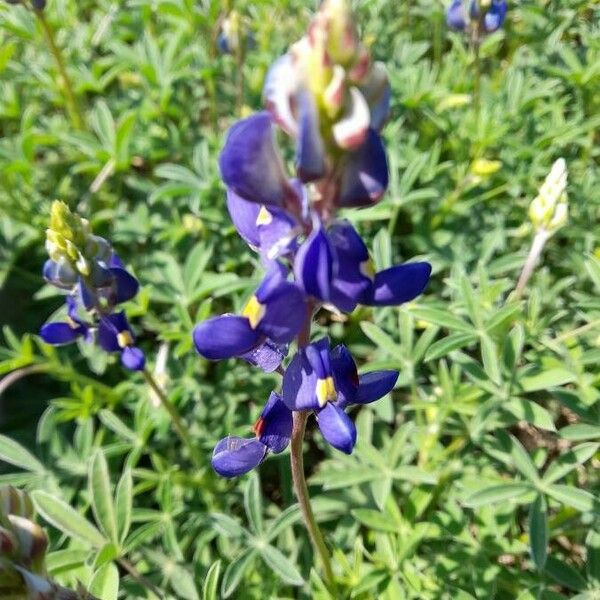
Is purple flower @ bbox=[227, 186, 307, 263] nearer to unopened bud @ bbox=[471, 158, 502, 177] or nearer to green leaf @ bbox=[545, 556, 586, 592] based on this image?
green leaf @ bbox=[545, 556, 586, 592]

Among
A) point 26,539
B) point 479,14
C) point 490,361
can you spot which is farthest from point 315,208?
point 479,14

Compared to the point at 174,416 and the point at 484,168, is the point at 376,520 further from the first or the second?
the point at 484,168

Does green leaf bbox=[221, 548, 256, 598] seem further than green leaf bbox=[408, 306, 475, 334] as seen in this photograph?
No

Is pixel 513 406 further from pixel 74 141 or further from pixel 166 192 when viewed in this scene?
pixel 74 141

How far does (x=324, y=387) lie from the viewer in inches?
54.9

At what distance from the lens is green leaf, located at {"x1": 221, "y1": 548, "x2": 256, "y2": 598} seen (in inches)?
89.9

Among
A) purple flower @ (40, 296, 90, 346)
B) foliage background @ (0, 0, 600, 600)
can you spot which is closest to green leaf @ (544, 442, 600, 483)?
foliage background @ (0, 0, 600, 600)

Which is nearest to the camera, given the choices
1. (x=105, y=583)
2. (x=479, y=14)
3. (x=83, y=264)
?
(x=105, y=583)

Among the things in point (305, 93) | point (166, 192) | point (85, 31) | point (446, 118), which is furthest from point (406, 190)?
point (85, 31)

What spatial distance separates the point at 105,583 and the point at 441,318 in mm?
1484

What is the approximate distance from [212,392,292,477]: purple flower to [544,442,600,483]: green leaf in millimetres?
1260

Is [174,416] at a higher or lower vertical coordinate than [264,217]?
lower

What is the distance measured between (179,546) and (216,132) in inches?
95.9

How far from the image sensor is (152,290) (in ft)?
10.1
